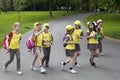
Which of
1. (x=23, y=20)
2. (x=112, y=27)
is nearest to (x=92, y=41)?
(x=112, y=27)

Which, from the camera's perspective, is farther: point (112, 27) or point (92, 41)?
point (112, 27)

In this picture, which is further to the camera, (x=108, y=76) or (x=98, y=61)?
(x=98, y=61)

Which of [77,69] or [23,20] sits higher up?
[77,69]

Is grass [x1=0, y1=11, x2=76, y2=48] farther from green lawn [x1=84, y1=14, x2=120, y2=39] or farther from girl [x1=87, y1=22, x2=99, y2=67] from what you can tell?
girl [x1=87, y1=22, x2=99, y2=67]

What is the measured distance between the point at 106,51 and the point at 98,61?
338cm

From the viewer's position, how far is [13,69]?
43.9 ft

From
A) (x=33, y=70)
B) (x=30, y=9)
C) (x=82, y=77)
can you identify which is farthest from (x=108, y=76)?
(x=30, y=9)

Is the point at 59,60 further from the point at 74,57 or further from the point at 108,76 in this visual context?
the point at 108,76

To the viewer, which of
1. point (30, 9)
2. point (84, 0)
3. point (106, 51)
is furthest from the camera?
point (30, 9)

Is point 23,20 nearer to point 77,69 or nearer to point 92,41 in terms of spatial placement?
point 92,41

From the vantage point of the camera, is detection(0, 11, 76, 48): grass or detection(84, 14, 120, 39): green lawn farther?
detection(0, 11, 76, 48): grass

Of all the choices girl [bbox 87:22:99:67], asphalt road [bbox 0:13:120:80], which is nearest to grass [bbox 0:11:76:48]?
asphalt road [bbox 0:13:120:80]

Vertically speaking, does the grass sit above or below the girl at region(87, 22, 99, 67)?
below

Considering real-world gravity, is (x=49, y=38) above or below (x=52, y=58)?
above
